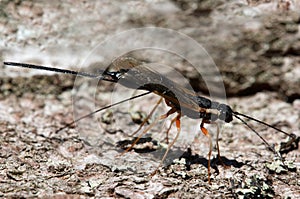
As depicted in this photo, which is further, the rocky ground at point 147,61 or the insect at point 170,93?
the rocky ground at point 147,61

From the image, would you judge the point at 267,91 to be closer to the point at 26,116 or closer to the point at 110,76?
the point at 110,76

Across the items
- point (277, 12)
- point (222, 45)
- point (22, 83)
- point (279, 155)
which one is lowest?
point (279, 155)

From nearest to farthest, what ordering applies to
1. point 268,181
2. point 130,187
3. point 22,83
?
point 130,187 < point 268,181 < point 22,83

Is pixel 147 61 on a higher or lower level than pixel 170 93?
higher

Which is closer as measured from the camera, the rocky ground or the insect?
the insect

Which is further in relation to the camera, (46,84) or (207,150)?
(46,84)

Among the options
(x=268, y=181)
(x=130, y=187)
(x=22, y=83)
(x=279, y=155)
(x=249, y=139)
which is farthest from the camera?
(x=22, y=83)

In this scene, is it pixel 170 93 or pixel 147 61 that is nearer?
pixel 170 93

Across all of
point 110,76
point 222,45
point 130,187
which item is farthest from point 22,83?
point 222,45
